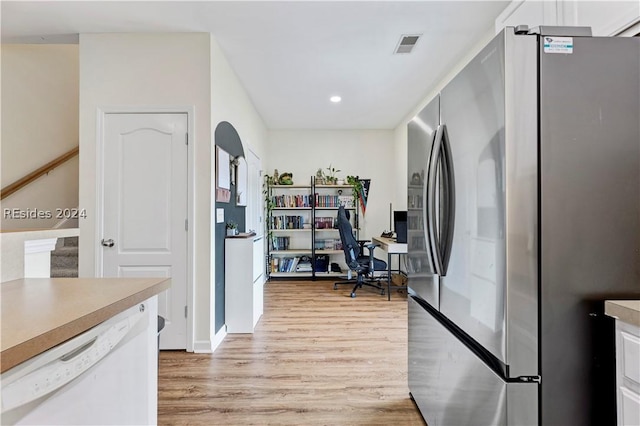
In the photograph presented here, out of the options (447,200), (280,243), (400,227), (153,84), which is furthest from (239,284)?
(280,243)

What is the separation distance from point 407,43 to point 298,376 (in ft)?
9.31

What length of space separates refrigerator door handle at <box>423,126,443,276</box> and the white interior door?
6.73 feet

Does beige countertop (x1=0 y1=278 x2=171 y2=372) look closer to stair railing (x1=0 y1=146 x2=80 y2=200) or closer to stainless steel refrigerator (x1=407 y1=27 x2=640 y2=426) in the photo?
stainless steel refrigerator (x1=407 y1=27 x2=640 y2=426)

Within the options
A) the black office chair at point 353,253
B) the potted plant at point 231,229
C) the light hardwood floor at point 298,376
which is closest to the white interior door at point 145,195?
the potted plant at point 231,229

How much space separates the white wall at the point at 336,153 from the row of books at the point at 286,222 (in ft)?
2.23

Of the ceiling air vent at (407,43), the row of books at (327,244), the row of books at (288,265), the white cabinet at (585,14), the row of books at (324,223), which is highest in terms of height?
the ceiling air vent at (407,43)

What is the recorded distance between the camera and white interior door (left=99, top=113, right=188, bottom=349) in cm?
271

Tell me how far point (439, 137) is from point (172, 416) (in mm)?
2031

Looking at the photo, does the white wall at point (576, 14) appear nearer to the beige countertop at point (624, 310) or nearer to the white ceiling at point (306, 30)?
the white ceiling at point (306, 30)

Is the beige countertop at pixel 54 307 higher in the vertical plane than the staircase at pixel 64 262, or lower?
higher

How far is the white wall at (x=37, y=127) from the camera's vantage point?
3406mm

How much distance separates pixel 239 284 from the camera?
3.11 metres

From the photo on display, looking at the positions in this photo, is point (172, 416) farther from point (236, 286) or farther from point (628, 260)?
point (628, 260)

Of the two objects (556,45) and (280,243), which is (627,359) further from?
(280,243)
